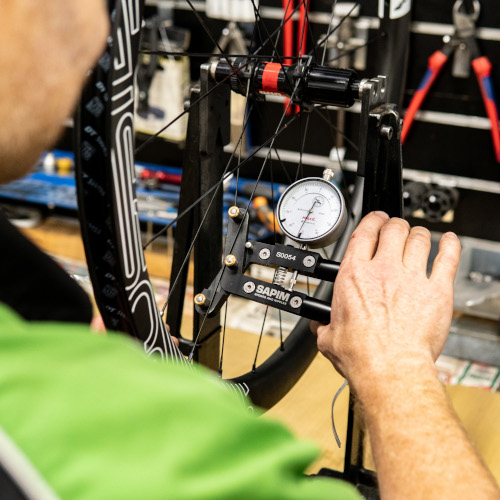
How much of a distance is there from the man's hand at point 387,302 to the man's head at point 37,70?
35 cm

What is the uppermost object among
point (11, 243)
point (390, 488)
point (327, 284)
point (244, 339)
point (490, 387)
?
point (11, 243)

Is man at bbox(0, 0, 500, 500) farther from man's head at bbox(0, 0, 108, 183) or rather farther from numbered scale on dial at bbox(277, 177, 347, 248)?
numbered scale on dial at bbox(277, 177, 347, 248)

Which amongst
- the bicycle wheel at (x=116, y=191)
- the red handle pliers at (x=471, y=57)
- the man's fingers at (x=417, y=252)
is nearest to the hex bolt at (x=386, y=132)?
the man's fingers at (x=417, y=252)

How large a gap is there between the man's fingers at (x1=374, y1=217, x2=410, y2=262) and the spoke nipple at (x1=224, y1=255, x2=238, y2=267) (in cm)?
20

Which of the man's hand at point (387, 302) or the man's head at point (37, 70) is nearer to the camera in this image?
the man's head at point (37, 70)

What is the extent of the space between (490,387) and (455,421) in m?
1.15

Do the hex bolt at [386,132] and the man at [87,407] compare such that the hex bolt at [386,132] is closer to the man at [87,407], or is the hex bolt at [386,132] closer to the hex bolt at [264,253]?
the hex bolt at [264,253]

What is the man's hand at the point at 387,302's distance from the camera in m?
0.60

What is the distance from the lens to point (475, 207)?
6.15 feet

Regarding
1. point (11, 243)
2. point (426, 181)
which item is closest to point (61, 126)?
point (11, 243)

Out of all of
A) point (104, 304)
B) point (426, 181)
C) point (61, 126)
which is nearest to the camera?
point (61, 126)

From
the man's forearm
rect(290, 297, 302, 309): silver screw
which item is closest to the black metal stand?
rect(290, 297, 302, 309): silver screw

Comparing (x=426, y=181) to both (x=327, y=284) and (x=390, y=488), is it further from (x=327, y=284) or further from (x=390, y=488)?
(x=390, y=488)

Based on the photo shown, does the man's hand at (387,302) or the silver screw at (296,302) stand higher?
the man's hand at (387,302)
